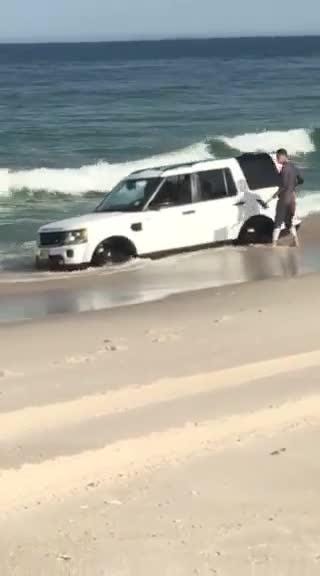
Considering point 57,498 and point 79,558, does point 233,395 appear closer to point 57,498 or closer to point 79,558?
point 57,498

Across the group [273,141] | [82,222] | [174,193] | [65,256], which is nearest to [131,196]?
[174,193]

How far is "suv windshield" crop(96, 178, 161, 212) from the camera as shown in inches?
718

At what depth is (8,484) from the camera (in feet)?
23.2

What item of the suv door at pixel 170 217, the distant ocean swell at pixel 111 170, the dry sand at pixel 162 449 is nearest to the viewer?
the dry sand at pixel 162 449

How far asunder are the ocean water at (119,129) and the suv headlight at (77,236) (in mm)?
1454

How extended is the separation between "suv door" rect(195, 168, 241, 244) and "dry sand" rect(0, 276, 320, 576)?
6.83 m

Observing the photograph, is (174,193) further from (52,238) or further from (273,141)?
(273,141)

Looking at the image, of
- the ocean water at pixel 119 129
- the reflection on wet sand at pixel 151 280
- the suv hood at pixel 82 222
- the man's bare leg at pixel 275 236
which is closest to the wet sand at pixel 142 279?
the reflection on wet sand at pixel 151 280

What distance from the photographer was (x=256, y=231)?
19.2 metres

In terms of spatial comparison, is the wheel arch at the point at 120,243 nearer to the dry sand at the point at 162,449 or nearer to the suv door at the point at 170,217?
the suv door at the point at 170,217

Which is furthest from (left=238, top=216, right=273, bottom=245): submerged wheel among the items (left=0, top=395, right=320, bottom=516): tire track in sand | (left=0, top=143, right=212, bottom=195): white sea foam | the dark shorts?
(left=0, top=395, right=320, bottom=516): tire track in sand

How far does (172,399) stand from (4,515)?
7.89 ft

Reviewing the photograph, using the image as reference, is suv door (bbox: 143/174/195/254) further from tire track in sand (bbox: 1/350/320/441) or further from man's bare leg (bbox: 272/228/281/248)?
tire track in sand (bbox: 1/350/320/441)

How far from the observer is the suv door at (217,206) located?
18594 mm
